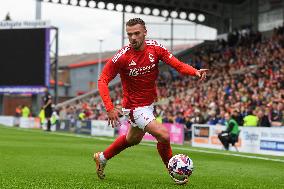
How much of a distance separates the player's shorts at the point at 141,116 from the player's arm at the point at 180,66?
0.76 m

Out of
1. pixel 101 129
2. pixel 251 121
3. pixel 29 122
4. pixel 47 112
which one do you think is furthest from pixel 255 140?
pixel 29 122

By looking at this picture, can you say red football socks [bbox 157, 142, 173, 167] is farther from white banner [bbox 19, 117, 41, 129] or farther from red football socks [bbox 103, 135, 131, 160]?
white banner [bbox 19, 117, 41, 129]

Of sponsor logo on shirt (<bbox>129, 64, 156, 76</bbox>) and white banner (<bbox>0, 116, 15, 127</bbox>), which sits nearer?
sponsor logo on shirt (<bbox>129, 64, 156, 76</bbox>)

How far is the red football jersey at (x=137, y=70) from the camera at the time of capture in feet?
31.3

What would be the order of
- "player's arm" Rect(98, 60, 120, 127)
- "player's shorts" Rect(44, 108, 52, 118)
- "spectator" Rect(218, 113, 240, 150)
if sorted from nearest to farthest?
"player's arm" Rect(98, 60, 120, 127)
"spectator" Rect(218, 113, 240, 150)
"player's shorts" Rect(44, 108, 52, 118)

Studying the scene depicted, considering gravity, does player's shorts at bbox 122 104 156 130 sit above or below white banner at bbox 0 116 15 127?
above

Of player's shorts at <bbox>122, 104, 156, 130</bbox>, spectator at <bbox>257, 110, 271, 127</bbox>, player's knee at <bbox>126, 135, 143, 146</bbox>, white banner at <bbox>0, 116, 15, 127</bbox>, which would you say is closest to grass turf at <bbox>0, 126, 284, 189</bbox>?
player's knee at <bbox>126, 135, 143, 146</bbox>

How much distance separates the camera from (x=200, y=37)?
168 feet

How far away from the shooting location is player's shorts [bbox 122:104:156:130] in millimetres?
9555

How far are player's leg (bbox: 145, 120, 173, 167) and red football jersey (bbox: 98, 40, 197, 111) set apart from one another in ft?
1.22

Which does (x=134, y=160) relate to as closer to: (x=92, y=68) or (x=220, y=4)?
(x=220, y=4)

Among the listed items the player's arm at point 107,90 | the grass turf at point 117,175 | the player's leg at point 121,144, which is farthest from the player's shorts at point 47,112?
the player's arm at point 107,90

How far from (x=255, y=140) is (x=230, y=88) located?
11.9 m

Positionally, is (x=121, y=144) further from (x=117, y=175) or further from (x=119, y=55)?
(x=119, y=55)
